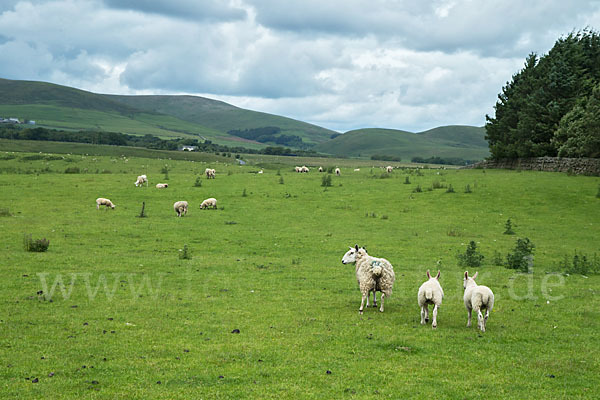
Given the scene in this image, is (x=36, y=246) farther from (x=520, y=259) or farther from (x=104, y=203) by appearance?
(x=520, y=259)

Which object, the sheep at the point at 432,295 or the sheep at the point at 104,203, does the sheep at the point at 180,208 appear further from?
the sheep at the point at 432,295

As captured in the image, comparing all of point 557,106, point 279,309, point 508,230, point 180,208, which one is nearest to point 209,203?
point 180,208

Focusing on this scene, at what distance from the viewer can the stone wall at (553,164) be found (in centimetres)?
4802

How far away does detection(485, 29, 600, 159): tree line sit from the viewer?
169 feet

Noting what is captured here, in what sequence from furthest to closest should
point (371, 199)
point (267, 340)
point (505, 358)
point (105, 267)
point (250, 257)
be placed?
1. point (371, 199)
2. point (250, 257)
3. point (105, 267)
4. point (267, 340)
5. point (505, 358)

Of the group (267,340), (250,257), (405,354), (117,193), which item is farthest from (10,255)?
(117,193)

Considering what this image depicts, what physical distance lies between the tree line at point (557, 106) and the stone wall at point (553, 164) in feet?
3.15

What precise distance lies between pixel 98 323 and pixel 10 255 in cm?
1090

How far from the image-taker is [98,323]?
12.5 m

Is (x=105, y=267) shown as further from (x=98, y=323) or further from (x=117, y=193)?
(x=117, y=193)

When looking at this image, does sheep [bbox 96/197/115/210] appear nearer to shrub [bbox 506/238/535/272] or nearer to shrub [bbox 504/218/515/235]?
shrub [bbox 504/218/515/235]

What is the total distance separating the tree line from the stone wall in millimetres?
959

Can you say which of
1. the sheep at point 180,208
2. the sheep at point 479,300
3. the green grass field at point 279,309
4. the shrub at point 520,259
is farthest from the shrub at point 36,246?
the shrub at point 520,259

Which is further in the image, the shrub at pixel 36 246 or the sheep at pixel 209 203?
the sheep at pixel 209 203
